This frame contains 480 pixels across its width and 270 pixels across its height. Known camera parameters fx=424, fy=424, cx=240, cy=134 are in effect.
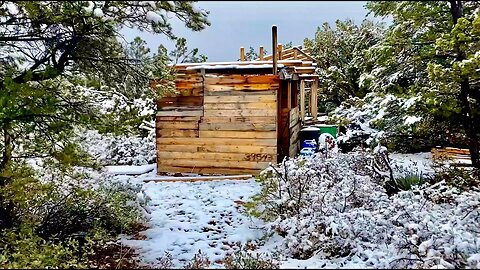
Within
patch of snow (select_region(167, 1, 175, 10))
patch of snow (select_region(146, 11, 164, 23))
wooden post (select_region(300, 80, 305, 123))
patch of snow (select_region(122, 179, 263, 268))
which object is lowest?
patch of snow (select_region(122, 179, 263, 268))

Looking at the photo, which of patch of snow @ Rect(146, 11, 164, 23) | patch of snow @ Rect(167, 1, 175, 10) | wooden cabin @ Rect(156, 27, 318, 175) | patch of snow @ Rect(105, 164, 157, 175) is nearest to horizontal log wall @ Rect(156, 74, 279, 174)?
wooden cabin @ Rect(156, 27, 318, 175)

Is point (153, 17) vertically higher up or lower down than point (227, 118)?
higher up

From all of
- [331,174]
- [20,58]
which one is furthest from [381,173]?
[20,58]

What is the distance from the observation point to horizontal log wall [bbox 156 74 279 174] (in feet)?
26.2

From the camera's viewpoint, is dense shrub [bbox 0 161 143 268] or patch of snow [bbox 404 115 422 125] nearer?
dense shrub [bbox 0 161 143 268]

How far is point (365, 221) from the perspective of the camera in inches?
156

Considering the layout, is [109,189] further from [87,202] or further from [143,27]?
[143,27]

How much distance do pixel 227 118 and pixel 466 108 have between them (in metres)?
4.10

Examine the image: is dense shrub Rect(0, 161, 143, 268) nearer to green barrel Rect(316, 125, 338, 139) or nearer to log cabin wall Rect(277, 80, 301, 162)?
log cabin wall Rect(277, 80, 301, 162)

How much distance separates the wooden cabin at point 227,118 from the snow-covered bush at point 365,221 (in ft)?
8.95

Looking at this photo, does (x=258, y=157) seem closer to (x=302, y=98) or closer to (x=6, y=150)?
(x=302, y=98)

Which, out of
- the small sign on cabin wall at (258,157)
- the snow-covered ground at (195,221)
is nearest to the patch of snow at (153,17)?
the snow-covered ground at (195,221)

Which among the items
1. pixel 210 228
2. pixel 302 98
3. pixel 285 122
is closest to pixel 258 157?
pixel 285 122

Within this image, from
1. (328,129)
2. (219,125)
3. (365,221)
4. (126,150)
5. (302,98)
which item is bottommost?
Answer: (126,150)
